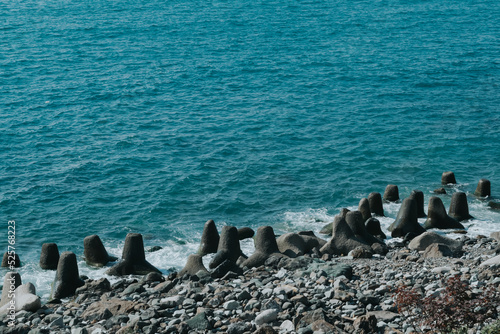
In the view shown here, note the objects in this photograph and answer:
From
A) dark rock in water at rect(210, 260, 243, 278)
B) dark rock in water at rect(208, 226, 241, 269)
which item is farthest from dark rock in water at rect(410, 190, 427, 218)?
dark rock in water at rect(210, 260, 243, 278)

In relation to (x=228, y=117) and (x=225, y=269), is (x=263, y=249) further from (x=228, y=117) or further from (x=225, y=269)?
(x=228, y=117)

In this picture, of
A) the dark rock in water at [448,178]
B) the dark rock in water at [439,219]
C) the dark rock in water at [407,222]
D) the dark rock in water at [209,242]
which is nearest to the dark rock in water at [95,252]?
the dark rock in water at [209,242]

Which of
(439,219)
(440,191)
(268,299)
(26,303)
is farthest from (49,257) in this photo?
(440,191)

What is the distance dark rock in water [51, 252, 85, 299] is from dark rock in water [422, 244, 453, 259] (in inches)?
524

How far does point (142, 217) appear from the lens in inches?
1364

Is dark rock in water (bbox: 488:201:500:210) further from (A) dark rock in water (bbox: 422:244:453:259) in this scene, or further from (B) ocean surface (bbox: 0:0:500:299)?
(A) dark rock in water (bbox: 422:244:453:259)

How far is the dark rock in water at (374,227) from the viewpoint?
30.2 meters

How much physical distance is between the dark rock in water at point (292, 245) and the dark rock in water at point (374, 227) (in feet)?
12.1

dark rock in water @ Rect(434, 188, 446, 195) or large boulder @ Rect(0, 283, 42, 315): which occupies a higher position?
large boulder @ Rect(0, 283, 42, 315)

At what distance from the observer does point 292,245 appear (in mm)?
27828

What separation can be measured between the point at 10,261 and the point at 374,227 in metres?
16.0

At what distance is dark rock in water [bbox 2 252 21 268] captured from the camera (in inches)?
1151

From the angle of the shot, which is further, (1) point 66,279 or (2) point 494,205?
(2) point 494,205

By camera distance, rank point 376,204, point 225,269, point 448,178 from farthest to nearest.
Answer: 1. point 448,178
2. point 376,204
3. point 225,269
